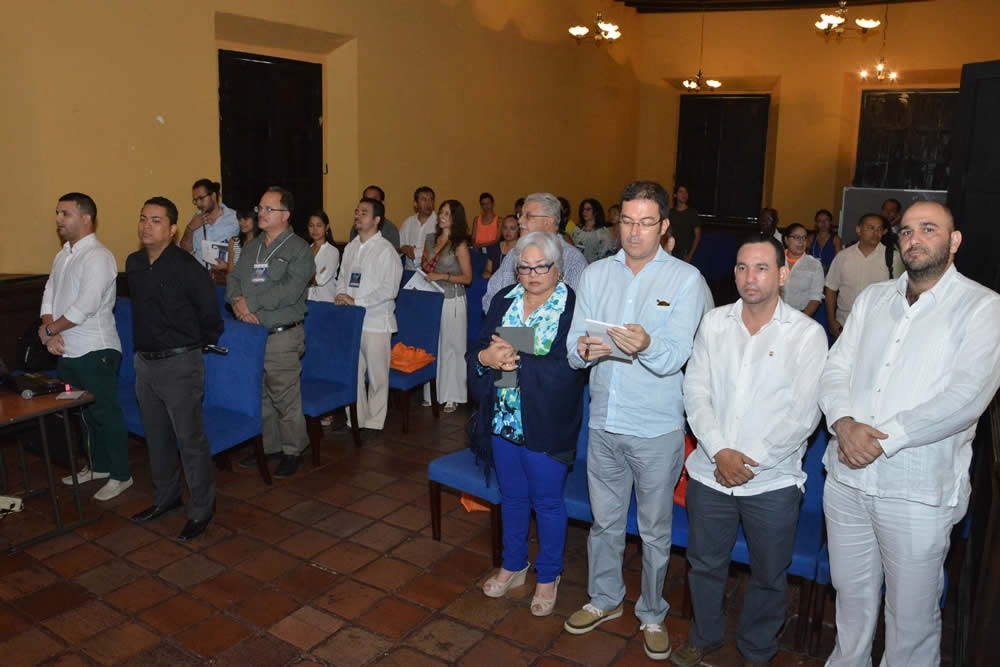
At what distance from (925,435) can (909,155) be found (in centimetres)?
1154

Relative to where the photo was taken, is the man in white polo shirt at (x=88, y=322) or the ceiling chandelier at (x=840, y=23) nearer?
the man in white polo shirt at (x=88, y=322)

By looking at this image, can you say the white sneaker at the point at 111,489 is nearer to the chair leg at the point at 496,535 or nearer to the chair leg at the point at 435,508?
the chair leg at the point at 435,508

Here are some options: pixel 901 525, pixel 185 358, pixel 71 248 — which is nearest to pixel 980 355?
pixel 901 525

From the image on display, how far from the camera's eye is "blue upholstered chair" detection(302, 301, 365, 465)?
16.4 ft

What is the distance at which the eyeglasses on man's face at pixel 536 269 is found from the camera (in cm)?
306

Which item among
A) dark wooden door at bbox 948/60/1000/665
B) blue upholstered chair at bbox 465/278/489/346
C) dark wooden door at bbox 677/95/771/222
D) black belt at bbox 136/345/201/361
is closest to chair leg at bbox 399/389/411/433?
blue upholstered chair at bbox 465/278/489/346

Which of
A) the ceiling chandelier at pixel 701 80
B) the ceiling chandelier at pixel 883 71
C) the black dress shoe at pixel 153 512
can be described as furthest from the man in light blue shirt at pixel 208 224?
the ceiling chandelier at pixel 883 71

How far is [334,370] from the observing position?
520 centimetres

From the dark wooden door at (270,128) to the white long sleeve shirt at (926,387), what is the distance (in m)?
6.12

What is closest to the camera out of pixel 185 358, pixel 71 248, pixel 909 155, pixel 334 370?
pixel 185 358

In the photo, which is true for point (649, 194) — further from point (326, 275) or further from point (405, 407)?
point (326, 275)

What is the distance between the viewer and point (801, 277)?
6121 mm

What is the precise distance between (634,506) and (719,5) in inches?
447

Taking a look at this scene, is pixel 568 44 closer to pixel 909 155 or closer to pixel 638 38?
pixel 638 38
